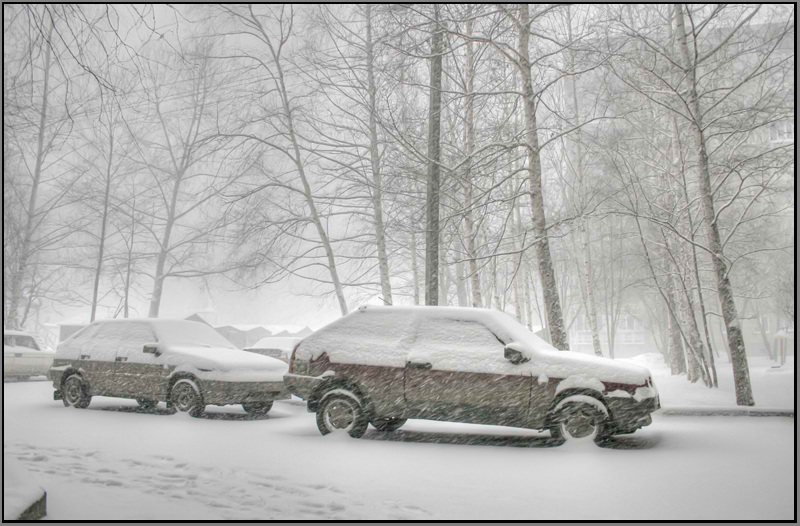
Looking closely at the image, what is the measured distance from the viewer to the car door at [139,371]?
1135 centimetres

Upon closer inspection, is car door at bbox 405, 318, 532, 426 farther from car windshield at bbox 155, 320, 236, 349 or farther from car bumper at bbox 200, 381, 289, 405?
car windshield at bbox 155, 320, 236, 349

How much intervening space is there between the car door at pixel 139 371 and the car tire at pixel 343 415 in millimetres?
3732

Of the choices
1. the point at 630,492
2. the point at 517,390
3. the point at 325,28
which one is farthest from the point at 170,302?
the point at 630,492

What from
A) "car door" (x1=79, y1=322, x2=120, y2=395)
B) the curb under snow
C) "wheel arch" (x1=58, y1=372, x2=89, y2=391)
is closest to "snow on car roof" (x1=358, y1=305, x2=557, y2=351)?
the curb under snow

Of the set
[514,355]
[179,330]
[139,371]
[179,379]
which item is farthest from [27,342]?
[514,355]

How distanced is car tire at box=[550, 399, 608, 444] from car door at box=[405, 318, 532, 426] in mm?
455

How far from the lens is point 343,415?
8969 millimetres

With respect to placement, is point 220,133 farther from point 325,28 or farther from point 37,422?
point 37,422

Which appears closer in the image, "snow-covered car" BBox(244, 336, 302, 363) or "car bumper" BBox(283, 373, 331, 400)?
"car bumper" BBox(283, 373, 331, 400)

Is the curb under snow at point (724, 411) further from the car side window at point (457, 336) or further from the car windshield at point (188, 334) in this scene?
the car windshield at point (188, 334)

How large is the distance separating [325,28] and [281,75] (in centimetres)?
307

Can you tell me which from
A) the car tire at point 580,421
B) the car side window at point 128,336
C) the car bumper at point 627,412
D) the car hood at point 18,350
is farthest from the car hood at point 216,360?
the car hood at point 18,350

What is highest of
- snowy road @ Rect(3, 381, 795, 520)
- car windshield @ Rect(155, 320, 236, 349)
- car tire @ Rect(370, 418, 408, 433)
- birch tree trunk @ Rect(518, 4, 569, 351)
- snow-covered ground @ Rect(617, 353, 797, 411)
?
birch tree trunk @ Rect(518, 4, 569, 351)

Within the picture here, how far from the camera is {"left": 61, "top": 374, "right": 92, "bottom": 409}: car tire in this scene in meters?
12.0
